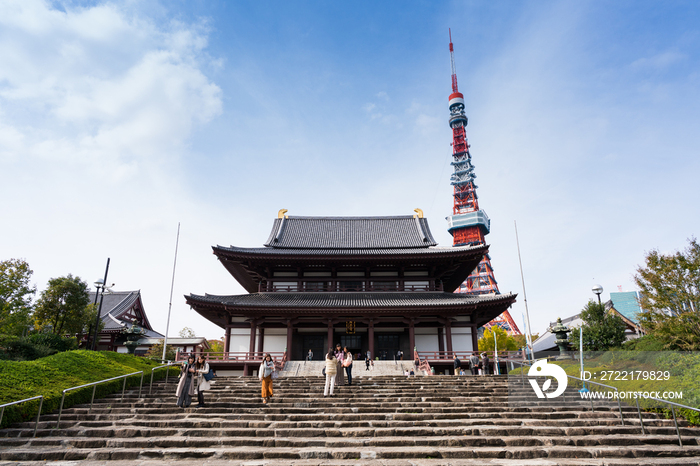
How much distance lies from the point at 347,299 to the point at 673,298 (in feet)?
57.8

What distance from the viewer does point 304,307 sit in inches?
959

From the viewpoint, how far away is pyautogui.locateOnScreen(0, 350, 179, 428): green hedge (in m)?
10.9

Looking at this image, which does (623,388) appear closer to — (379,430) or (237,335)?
(379,430)

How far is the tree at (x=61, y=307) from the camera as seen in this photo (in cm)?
2511

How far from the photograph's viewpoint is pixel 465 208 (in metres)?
89.9

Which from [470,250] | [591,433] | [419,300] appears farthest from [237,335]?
[591,433]

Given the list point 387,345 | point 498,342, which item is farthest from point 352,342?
point 498,342

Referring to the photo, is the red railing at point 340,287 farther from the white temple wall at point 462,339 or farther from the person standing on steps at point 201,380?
the person standing on steps at point 201,380

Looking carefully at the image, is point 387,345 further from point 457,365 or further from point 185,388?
point 185,388

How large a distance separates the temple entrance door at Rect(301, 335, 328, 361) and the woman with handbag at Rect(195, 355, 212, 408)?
14156 millimetres

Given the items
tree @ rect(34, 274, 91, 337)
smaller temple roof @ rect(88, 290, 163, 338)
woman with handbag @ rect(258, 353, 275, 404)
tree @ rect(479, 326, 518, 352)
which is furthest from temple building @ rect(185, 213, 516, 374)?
tree @ rect(479, 326, 518, 352)

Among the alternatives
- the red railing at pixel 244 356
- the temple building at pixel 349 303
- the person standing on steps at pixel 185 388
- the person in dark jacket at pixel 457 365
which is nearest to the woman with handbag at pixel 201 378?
the person standing on steps at pixel 185 388

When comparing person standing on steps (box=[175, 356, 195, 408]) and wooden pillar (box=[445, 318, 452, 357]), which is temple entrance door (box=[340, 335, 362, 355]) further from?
person standing on steps (box=[175, 356, 195, 408])

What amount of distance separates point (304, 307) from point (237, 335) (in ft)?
18.2
